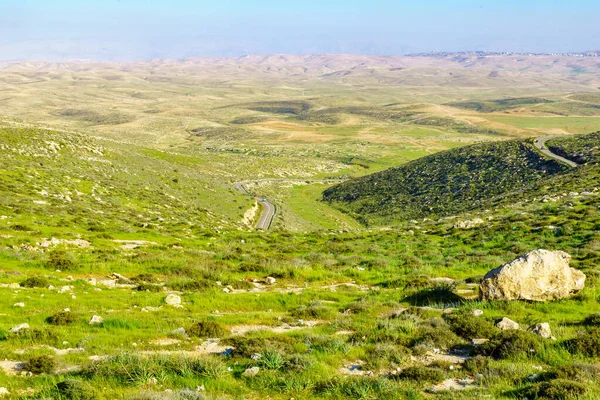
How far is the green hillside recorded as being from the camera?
233ft

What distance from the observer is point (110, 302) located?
51.5 ft

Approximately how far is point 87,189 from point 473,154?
7459 cm

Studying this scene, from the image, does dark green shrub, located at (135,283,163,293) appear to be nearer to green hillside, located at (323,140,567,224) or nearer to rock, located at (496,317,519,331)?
rock, located at (496,317,519,331)

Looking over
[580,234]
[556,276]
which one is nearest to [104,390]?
[556,276]

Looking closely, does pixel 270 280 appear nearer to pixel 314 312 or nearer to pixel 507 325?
pixel 314 312

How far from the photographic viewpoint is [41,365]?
31.8 feet

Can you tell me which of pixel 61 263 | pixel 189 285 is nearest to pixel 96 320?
pixel 189 285

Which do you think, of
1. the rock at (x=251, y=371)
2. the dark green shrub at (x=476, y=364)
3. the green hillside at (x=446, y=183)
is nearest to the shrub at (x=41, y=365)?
the rock at (x=251, y=371)

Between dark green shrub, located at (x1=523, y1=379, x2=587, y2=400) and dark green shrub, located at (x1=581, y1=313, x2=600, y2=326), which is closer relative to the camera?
dark green shrub, located at (x1=523, y1=379, x2=587, y2=400)

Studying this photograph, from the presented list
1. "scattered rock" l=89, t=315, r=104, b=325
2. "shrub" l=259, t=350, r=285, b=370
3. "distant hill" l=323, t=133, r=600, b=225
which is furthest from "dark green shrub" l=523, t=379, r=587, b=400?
"distant hill" l=323, t=133, r=600, b=225

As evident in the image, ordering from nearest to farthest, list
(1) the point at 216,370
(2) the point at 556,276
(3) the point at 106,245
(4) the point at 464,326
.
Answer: (1) the point at 216,370
(4) the point at 464,326
(2) the point at 556,276
(3) the point at 106,245

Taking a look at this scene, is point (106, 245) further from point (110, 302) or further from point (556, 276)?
point (556, 276)

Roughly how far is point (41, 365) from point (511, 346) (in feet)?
35.4

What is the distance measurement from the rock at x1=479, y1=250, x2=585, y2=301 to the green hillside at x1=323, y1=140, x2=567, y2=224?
158 feet
